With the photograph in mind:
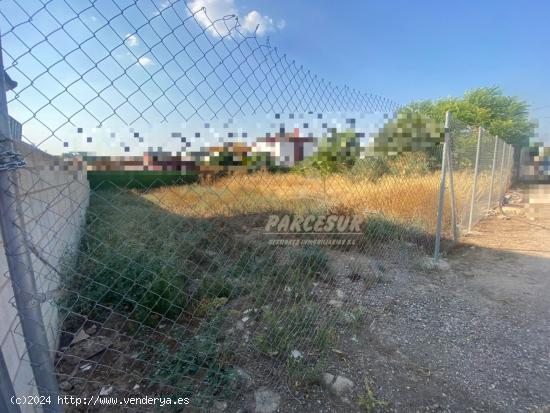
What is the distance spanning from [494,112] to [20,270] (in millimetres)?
20933

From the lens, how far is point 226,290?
2.74 metres

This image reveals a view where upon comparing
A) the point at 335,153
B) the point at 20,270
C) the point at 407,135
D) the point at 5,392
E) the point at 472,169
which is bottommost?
the point at 5,392

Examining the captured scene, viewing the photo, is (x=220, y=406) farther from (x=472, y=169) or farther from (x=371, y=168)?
(x=472, y=169)

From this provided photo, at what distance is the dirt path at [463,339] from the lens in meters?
1.68

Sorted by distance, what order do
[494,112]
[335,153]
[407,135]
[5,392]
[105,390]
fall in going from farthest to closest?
[494,112] < [407,135] < [335,153] < [105,390] < [5,392]

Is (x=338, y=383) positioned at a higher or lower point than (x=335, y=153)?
lower

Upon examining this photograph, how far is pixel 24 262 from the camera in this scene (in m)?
0.88

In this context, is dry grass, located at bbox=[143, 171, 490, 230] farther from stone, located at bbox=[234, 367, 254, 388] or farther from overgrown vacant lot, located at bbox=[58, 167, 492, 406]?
stone, located at bbox=[234, 367, 254, 388]

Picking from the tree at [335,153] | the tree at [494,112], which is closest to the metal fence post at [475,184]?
the tree at [335,153]

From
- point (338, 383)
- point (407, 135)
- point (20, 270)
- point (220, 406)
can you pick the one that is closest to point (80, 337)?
point (220, 406)

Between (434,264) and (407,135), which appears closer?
(407,135)

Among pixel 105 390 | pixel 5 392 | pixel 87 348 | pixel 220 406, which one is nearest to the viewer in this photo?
pixel 5 392

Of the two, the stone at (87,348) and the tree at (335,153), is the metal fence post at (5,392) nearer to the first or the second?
the stone at (87,348)

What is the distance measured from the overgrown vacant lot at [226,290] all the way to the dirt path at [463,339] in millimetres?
317
